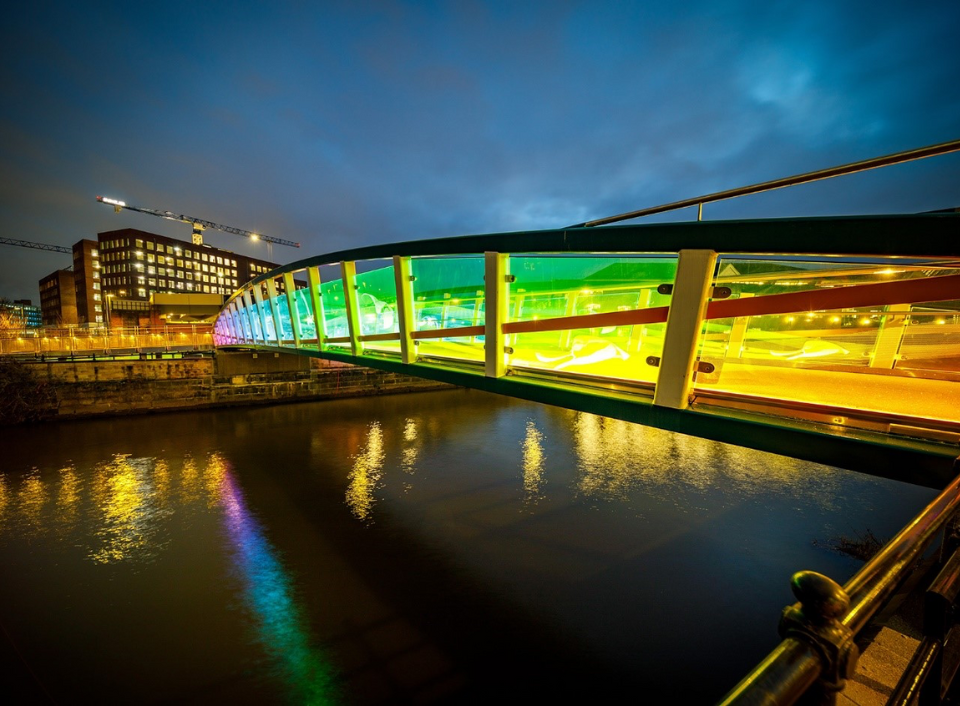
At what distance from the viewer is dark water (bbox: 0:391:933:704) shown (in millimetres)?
6098

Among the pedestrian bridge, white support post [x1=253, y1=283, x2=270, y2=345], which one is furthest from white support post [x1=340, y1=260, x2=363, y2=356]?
white support post [x1=253, y1=283, x2=270, y2=345]

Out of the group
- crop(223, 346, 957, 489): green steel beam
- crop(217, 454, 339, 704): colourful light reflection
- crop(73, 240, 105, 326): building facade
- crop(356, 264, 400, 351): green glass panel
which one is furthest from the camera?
crop(73, 240, 105, 326): building facade

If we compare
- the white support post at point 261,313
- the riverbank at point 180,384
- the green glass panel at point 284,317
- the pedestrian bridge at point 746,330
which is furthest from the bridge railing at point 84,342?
the pedestrian bridge at point 746,330

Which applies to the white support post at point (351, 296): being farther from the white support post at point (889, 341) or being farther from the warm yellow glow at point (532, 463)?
the white support post at point (889, 341)

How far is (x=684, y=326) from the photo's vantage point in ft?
12.2

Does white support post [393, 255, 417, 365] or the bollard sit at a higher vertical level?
white support post [393, 255, 417, 365]

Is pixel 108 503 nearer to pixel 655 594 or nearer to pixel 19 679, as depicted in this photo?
pixel 19 679

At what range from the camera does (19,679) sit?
5.88 m

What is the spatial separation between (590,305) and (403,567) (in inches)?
269

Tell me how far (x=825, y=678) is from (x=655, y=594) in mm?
8292

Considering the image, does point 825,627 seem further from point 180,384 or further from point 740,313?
point 180,384

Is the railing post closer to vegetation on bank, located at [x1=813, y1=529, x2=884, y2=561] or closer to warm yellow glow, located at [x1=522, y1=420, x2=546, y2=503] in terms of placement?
warm yellow glow, located at [x1=522, y1=420, x2=546, y2=503]

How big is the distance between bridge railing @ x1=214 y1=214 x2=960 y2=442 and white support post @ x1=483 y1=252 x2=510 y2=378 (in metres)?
0.02

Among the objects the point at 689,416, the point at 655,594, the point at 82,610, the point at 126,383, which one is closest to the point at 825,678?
the point at 689,416
